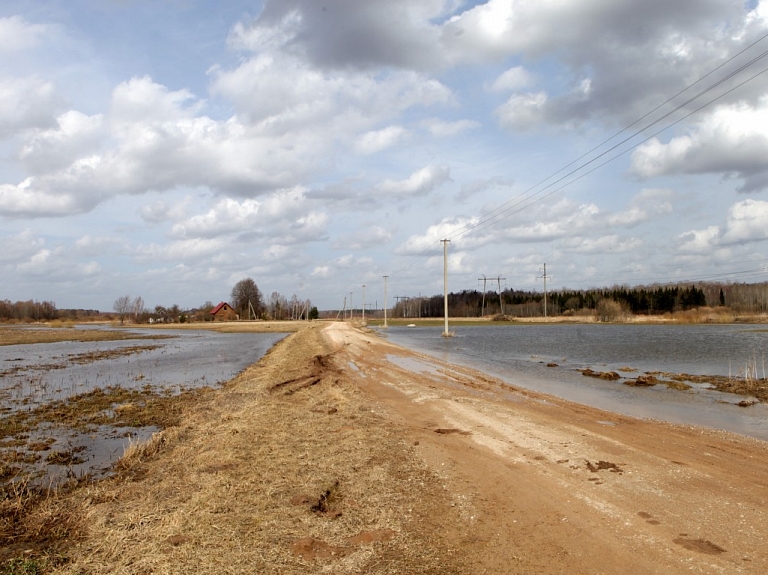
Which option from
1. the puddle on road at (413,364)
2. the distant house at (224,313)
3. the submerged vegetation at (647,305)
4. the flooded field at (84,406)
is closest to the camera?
the flooded field at (84,406)

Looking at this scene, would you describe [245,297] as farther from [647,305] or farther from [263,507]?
[263,507]

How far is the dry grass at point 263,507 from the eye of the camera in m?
5.39

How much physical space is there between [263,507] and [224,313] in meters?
139

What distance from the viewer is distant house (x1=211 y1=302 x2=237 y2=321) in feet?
449

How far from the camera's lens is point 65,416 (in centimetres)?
1536

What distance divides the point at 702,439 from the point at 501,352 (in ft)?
93.6

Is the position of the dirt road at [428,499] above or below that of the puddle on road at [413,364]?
above

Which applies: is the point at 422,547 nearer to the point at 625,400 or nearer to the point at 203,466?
the point at 203,466

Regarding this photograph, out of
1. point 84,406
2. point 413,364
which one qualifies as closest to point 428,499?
point 84,406

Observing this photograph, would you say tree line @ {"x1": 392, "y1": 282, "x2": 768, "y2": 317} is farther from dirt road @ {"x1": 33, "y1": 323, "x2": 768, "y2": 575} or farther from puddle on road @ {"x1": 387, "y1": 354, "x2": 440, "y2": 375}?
dirt road @ {"x1": 33, "y1": 323, "x2": 768, "y2": 575}

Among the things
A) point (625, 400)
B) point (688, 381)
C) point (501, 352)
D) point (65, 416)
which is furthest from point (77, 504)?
point (501, 352)

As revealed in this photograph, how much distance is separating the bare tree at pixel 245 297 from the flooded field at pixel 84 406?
10563cm

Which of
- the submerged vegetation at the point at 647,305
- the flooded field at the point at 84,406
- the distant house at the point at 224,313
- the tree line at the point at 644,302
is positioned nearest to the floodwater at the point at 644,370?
the flooded field at the point at 84,406

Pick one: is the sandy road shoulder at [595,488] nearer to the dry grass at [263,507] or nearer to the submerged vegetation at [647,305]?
the dry grass at [263,507]
